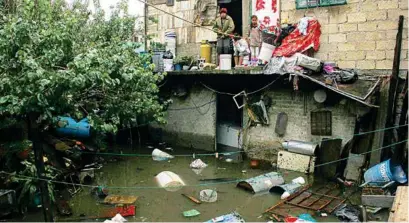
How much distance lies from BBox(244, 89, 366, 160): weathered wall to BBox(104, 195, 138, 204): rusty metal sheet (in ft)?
14.8

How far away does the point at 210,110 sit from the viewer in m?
12.6

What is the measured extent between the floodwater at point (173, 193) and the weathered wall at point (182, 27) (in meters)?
3.94

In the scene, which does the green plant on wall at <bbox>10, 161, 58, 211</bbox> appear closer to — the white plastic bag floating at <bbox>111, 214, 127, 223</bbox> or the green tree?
the green tree

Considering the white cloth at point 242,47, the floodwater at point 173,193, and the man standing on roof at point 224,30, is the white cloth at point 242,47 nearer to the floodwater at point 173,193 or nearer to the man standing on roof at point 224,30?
the man standing on roof at point 224,30

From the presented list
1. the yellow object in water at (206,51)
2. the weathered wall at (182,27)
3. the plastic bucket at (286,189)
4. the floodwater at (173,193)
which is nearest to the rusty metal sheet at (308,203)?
the plastic bucket at (286,189)

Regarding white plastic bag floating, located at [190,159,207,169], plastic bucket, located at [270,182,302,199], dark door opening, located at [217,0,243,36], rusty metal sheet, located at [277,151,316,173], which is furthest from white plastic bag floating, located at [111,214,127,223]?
dark door opening, located at [217,0,243,36]

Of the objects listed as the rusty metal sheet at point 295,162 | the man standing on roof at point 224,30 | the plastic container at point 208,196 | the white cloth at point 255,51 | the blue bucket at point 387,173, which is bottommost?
the plastic container at point 208,196

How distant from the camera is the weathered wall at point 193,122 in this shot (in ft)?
41.3

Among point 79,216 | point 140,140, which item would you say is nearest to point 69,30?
point 79,216

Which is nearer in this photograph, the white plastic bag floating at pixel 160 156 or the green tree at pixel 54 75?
the green tree at pixel 54 75

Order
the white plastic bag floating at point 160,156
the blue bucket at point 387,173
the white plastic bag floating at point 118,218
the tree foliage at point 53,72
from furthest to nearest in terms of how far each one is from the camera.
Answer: the white plastic bag floating at point 160,156 < the blue bucket at point 387,173 < the white plastic bag floating at point 118,218 < the tree foliage at point 53,72

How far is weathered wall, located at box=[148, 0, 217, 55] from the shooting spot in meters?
12.7

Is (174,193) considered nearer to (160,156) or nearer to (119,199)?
(119,199)

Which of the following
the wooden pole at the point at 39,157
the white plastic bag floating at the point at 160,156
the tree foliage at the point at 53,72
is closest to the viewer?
the tree foliage at the point at 53,72
